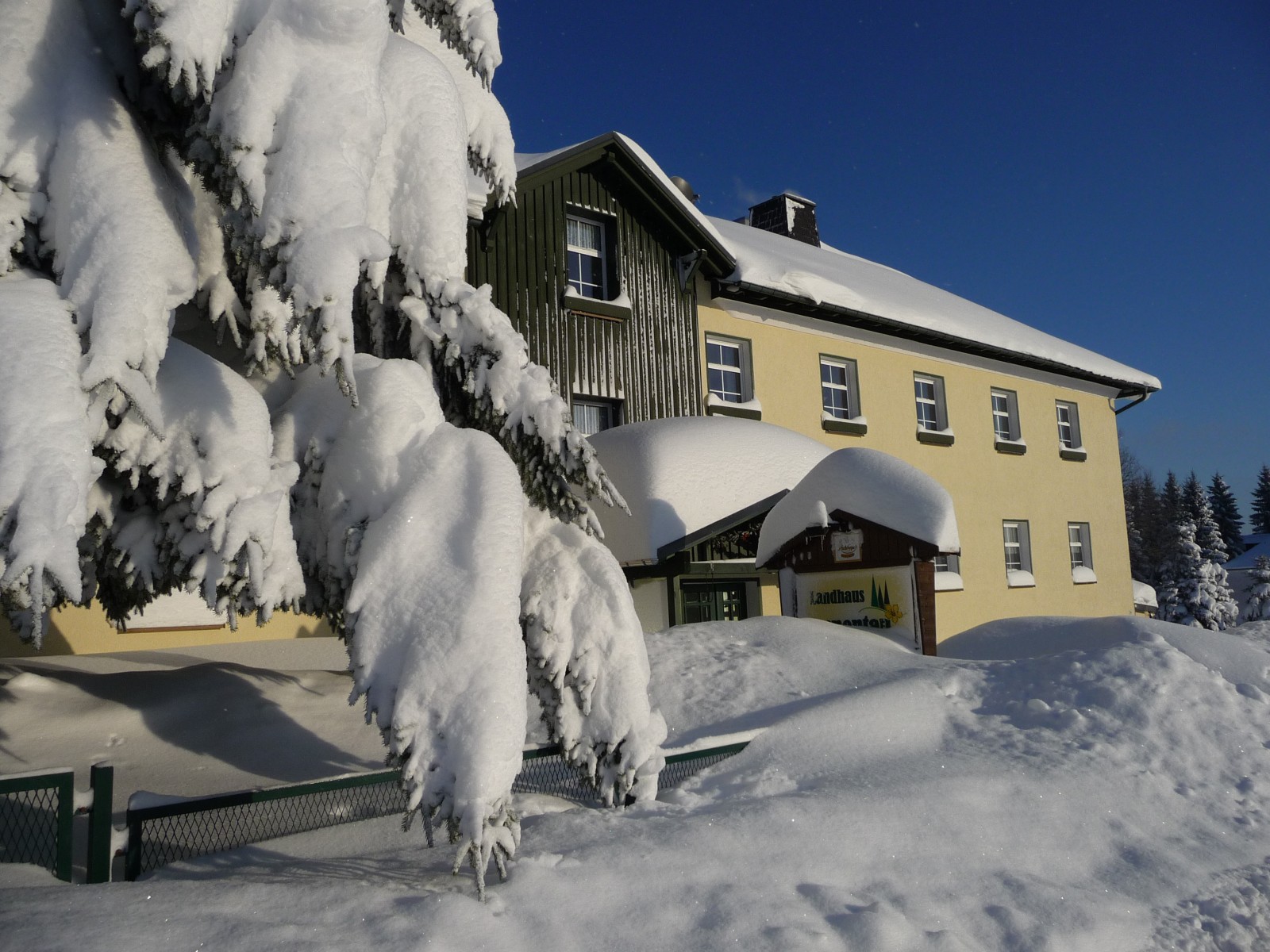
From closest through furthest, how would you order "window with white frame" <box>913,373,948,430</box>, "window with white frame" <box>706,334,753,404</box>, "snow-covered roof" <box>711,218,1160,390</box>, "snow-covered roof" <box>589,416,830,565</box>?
"snow-covered roof" <box>589,416,830,565</box>, "window with white frame" <box>706,334,753,404</box>, "snow-covered roof" <box>711,218,1160,390</box>, "window with white frame" <box>913,373,948,430</box>

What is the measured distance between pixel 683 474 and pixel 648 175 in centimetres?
529

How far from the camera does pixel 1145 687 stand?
7.59 m

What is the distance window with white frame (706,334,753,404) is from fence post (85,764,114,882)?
1232cm

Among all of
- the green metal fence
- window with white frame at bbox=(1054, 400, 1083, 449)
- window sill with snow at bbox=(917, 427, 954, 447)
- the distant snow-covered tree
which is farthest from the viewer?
the distant snow-covered tree

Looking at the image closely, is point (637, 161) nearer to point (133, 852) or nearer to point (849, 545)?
point (849, 545)

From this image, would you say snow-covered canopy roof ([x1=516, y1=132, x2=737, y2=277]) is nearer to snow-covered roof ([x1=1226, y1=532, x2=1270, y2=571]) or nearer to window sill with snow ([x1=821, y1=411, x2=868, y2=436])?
window sill with snow ([x1=821, y1=411, x2=868, y2=436])

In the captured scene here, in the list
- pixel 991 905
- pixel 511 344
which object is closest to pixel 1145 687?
pixel 991 905

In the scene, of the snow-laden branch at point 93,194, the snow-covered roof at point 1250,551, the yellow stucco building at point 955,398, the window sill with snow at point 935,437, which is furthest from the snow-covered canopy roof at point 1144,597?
the snow-covered roof at point 1250,551

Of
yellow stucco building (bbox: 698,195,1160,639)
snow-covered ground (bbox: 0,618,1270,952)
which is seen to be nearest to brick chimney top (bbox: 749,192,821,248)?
yellow stucco building (bbox: 698,195,1160,639)

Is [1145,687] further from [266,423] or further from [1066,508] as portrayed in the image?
[1066,508]

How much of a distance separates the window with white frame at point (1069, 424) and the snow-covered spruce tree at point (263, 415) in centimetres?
2038

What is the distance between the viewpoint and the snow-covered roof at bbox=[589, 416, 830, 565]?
11.5m

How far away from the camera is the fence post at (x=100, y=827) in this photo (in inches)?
156

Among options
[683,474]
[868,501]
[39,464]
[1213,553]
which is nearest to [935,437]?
[683,474]
